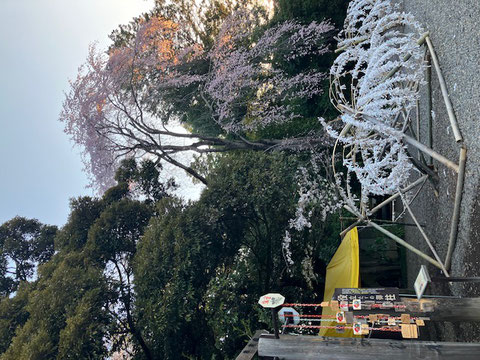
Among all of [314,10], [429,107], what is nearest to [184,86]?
[314,10]

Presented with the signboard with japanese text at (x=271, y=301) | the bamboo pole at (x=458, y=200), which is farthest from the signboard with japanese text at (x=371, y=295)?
the bamboo pole at (x=458, y=200)

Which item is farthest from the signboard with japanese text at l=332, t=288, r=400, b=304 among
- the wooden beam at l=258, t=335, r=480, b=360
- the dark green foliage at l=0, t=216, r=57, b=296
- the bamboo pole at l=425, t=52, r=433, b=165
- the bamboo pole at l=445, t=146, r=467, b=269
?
the dark green foliage at l=0, t=216, r=57, b=296

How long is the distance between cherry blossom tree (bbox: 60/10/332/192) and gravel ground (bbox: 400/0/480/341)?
9.62 feet

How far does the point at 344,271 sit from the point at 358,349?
2.48m

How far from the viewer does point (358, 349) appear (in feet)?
10.4

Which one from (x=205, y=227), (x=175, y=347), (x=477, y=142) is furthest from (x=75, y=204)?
(x=477, y=142)

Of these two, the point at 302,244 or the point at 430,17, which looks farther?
the point at 302,244

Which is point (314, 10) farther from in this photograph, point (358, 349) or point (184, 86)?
point (358, 349)

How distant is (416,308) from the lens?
11.0 feet

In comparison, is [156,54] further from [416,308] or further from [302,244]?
[416,308]

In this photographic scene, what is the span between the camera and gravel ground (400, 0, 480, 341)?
3922 millimetres

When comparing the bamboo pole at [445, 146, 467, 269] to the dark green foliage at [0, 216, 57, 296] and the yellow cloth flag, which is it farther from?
the dark green foliage at [0, 216, 57, 296]

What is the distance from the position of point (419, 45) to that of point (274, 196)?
3.10 m

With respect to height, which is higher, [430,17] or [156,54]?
[156,54]
